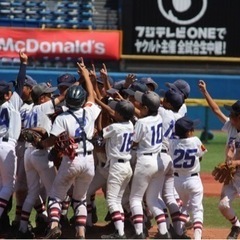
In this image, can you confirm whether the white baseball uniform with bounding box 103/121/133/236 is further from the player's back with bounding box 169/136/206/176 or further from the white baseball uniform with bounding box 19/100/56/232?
the white baseball uniform with bounding box 19/100/56/232

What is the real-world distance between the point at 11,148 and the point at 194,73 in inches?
658

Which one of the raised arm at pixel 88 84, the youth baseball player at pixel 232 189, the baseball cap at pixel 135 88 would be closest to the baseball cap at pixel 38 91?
the raised arm at pixel 88 84

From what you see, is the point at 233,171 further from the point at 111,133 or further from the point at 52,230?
the point at 52,230

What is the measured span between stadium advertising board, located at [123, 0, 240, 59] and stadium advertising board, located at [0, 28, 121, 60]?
534 millimetres

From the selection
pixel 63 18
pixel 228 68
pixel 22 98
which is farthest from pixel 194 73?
pixel 22 98

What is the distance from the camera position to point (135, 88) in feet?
35.8

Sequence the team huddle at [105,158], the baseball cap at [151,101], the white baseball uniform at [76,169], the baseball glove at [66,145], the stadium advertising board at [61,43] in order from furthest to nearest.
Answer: the stadium advertising board at [61,43] → the baseball cap at [151,101] → the team huddle at [105,158] → the white baseball uniform at [76,169] → the baseball glove at [66,145]

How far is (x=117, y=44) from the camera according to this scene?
26.1 metres

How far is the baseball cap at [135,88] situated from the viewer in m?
10.7

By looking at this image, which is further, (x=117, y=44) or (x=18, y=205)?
(x=117, y=44)

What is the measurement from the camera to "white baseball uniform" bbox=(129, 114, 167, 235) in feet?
32.2

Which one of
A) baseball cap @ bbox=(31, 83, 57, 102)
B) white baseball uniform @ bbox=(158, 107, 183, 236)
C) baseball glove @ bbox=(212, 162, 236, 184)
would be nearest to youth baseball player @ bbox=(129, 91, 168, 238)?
white baseball uniform @ bbox=(158, 107, 183, 236)

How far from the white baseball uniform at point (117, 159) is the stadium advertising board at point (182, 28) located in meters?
16.4

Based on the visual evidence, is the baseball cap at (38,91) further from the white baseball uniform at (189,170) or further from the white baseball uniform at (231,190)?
the white baseball uniform at (231,190)
